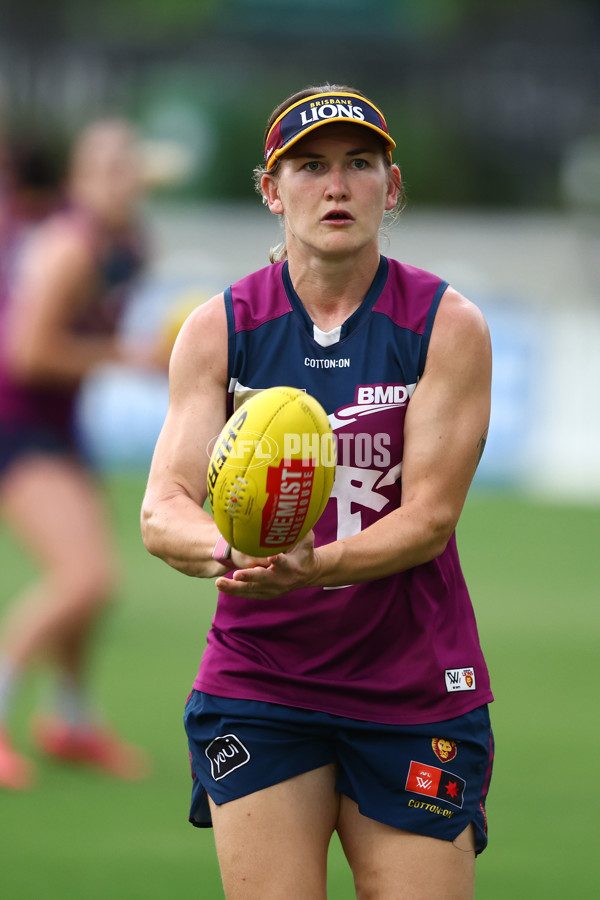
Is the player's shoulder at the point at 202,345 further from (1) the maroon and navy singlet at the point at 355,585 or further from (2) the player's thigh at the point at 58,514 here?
(2) the player's thigh at the point at 58,514

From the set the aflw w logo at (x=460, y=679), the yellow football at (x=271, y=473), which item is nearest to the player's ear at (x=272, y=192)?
the yellow football at (x=271, y=473)

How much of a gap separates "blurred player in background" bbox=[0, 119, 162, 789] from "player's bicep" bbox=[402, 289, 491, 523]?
3056 millimetres

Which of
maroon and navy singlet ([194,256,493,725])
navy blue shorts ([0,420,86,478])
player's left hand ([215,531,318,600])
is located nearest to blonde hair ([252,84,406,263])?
maroon and navy singlet ([194,256,493,725])

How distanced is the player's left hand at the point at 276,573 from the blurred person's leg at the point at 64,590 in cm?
315

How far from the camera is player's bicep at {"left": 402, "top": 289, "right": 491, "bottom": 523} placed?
124 inches

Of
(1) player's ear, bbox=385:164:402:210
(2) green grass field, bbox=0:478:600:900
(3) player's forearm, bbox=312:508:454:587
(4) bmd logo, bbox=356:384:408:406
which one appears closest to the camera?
(3) player's forearm, bbox=312:508:454:587

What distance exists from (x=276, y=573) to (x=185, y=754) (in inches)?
144

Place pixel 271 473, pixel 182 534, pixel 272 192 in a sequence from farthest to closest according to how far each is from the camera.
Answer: pixel 272 192 < pixel 182 534 < pixel 271 473

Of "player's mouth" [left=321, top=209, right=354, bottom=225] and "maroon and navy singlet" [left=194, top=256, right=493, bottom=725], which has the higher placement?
"player's mouth" [left=321, top=209, right=354, bottom=225]

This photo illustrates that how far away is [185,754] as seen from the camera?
6.27m

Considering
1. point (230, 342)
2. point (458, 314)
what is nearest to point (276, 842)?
point (230, 342)

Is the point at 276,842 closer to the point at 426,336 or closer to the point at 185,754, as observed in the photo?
the point at 426,336

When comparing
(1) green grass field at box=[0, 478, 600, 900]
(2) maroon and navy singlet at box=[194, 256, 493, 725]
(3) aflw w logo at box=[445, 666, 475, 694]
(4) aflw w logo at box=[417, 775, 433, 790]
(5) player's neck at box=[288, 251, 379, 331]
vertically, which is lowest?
(1) green grass field at box=[0, 478, 600, 900]

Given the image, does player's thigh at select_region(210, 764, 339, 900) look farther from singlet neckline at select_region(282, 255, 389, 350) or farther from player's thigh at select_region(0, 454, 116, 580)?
→ player's thigh at select_region(0, 454, 116, 580)
